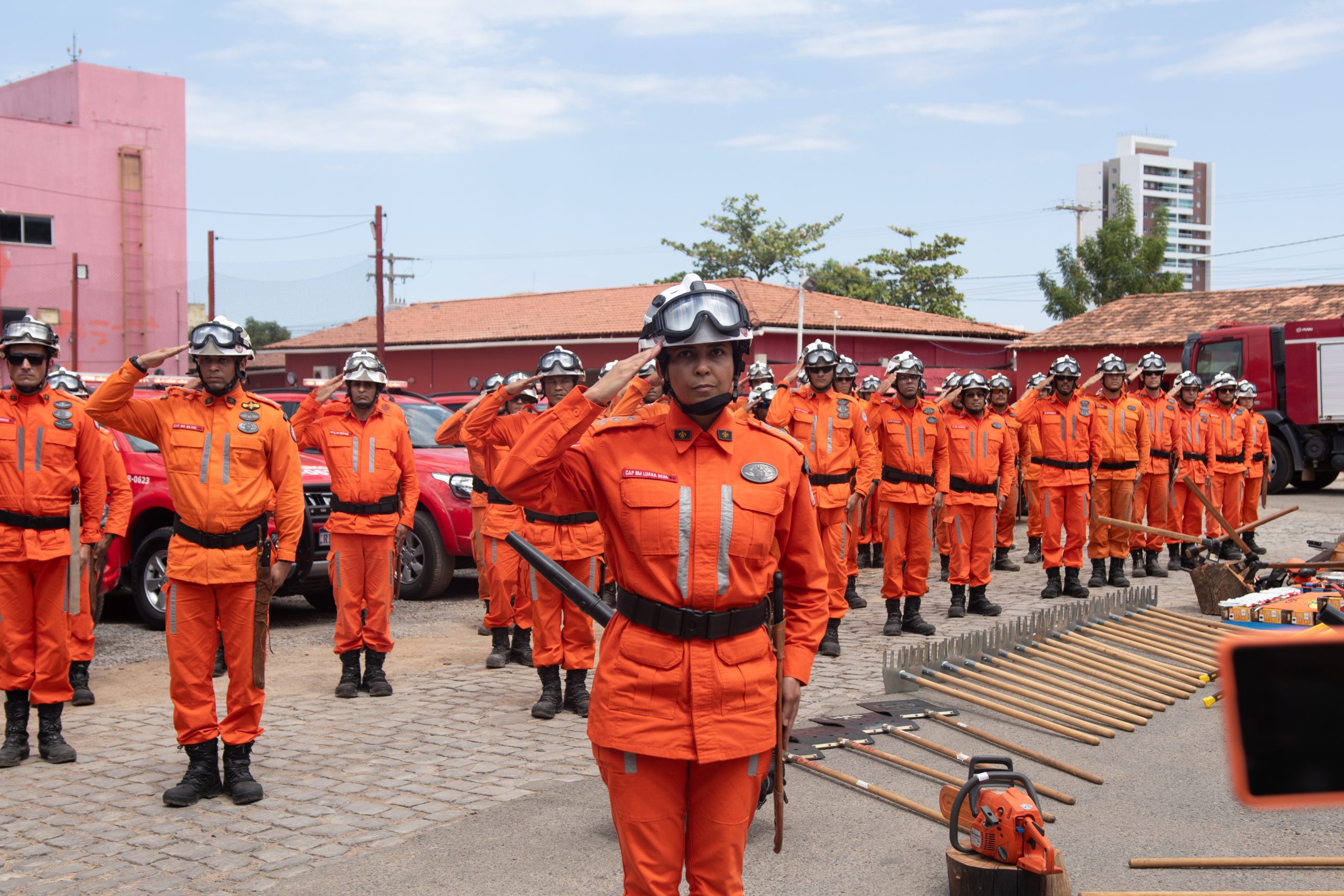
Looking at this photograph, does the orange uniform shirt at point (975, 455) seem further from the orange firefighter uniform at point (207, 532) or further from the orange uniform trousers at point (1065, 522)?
the orange firefighter uniform at point (207, 532)

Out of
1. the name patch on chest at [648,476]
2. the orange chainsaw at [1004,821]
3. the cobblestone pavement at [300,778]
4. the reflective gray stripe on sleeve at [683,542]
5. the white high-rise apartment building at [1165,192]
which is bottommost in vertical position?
the cobblestone pavement at [300,778]

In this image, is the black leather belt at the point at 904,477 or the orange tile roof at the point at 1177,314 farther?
the orange tile roof at the point at 1177,314

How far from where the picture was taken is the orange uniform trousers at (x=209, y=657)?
6023mm

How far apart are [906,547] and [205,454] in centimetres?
649

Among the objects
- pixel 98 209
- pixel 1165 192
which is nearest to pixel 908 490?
pixel 98 209

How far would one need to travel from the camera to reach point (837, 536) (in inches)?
403

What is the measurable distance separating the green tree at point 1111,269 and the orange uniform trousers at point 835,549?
4172 centimetres

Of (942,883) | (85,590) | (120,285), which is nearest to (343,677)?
(85,590)

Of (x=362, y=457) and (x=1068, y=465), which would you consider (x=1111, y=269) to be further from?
(x=362, y=457)

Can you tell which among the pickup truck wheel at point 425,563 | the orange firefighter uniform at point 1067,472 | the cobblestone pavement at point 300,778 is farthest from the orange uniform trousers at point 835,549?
the pickup truck wheel at point 425,563

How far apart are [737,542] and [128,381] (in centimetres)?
375

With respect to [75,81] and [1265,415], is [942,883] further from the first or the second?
[75,81]

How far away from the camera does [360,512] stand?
27.2 ft

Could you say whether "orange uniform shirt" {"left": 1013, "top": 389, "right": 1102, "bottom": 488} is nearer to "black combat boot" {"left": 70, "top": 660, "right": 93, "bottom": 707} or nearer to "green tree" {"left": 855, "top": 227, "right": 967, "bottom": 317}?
"black combat boot" {"left": 70, "top": 660, "right": 93, "bottom": 707}
